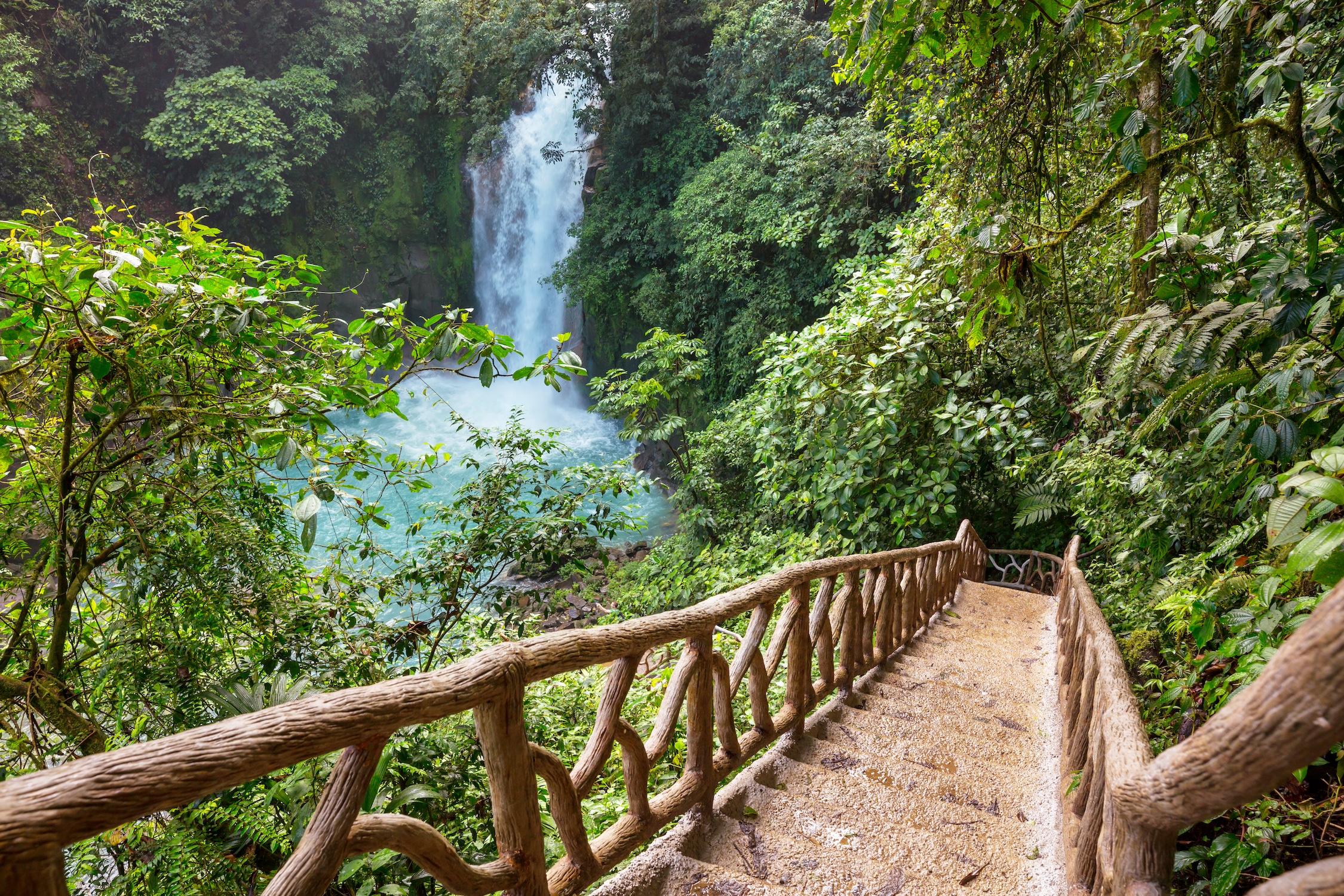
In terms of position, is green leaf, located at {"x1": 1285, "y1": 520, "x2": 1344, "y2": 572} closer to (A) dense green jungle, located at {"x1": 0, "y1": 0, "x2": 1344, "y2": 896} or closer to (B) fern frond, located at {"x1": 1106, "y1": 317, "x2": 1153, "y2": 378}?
(A) dense green jungle, located at {"x1": 0, "y1": 0, "x2": 1344, "y2": 896}

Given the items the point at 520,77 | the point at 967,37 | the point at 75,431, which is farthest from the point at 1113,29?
the point at 520,77

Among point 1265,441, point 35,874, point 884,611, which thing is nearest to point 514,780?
point 35,874

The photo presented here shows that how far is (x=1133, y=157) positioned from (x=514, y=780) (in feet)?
8.79

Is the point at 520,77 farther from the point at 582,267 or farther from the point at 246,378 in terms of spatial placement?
the point at 246,378

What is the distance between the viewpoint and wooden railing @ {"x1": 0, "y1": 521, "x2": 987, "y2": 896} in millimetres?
756

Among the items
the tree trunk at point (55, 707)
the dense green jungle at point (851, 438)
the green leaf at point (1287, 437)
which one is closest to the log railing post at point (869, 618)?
the dense green jungle at point (851, 438)

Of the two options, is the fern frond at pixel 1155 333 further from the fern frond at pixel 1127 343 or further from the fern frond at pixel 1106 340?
the fern frond at pixel 1106 340

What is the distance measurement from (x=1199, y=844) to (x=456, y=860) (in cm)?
194

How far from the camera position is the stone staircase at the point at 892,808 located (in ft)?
6.35

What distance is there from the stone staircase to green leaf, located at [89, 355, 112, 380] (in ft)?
6.47

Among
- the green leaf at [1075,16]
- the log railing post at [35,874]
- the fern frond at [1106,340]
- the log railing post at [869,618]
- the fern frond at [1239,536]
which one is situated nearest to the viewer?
the log railing post at [35,874]

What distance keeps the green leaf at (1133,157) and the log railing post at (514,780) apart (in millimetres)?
2493

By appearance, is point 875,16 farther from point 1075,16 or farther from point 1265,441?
point 1265,441

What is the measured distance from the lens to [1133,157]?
2266 mm
